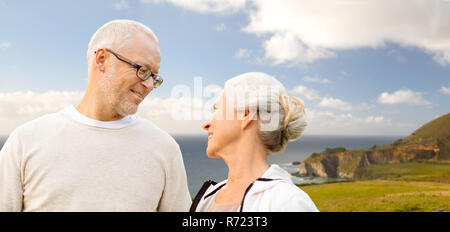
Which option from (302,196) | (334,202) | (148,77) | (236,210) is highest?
(148,77)

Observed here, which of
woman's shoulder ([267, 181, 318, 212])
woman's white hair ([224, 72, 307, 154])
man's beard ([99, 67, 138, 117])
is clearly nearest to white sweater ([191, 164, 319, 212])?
woman's shoulder ([267, 181, 318, 212])

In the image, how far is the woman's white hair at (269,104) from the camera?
3.10 meters

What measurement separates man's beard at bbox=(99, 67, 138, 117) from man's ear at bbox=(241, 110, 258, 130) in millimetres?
1619

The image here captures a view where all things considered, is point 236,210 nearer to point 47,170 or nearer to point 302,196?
point 302,196

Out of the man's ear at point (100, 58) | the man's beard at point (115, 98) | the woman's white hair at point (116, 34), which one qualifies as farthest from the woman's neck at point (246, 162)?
the man's ear at point (100, 58)

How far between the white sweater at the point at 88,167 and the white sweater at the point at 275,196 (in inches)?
60.0

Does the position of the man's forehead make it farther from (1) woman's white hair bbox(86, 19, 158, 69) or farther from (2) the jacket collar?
(2) the jacket collar

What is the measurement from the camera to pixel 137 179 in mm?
4020

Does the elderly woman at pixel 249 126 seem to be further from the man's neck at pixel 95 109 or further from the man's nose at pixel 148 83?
the man's neck at pixel 95 109

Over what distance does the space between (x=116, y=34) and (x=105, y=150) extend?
4.75ft

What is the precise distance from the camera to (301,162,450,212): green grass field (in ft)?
148
